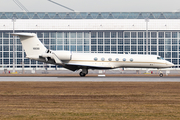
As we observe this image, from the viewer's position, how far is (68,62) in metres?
Answer: 41.1

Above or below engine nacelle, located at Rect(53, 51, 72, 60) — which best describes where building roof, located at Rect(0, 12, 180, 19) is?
above

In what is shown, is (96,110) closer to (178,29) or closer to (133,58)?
(133,58)

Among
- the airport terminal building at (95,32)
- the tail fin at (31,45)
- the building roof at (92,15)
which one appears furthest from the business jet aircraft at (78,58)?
the building roof at (92,15)

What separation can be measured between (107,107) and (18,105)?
4581mm

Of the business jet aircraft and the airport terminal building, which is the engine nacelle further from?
the airport terminal building

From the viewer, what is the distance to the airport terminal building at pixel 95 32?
295ft

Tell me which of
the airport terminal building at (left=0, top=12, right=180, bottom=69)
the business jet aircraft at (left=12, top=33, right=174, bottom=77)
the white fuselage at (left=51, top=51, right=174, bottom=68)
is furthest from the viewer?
the airport terminal building at (left=0, top=12, right=180, bottom=69)

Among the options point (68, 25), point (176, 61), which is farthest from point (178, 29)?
point (68, 25)

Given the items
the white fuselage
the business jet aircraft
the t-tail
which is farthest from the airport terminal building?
the t-tail

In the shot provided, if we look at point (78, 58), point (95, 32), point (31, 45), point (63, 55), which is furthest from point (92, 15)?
point (63, 55)

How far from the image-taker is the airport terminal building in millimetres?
89938

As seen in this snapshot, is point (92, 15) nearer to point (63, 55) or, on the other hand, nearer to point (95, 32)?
point (95, 32)

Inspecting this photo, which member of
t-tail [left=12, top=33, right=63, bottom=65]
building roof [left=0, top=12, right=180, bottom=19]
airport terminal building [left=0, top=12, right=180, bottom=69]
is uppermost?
building roof [left=0, top=12, right=180, bottom=19]

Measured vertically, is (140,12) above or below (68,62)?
above
